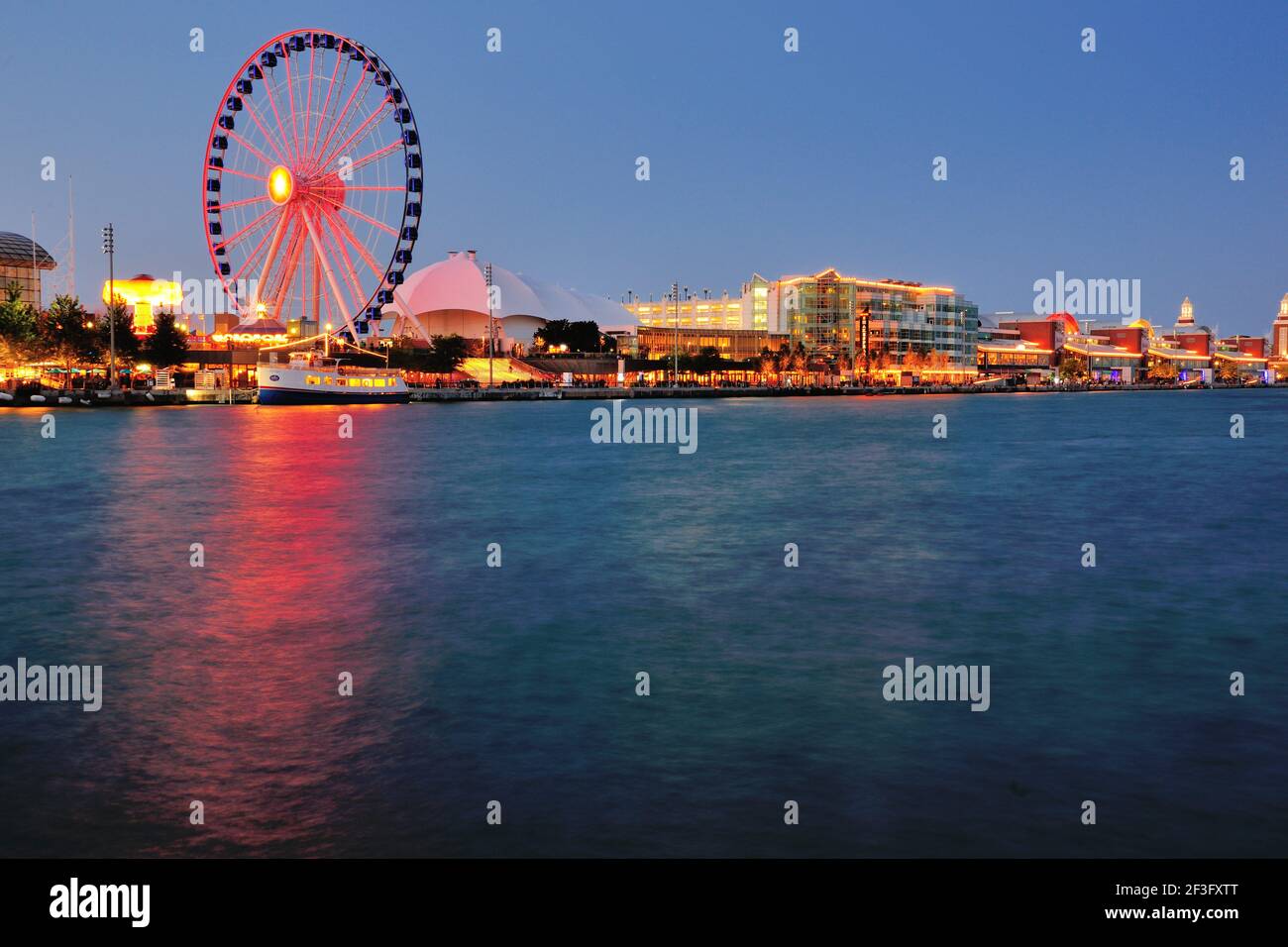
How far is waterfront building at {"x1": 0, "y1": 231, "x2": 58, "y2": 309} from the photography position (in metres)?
133

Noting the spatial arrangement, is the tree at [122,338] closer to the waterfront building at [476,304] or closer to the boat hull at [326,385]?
the boat hull at [326,385]

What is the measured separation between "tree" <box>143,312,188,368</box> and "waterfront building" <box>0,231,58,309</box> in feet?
132

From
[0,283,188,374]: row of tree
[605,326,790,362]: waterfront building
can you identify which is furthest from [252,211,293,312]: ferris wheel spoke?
[605,326,790,362]: waterfront building

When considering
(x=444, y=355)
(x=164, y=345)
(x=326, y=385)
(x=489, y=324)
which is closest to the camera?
(x=326, y=385)

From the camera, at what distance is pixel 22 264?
135m

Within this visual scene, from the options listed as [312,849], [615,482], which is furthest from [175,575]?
[615,482]

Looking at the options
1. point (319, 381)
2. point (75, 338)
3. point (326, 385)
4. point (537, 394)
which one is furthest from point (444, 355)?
point (75, 338)

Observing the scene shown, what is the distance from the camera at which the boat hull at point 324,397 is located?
3688 inches

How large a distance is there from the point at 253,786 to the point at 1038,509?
2710cm

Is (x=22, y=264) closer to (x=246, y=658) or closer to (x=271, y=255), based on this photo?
(x=271, y=255)

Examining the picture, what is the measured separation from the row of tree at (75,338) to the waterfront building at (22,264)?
1287 inches

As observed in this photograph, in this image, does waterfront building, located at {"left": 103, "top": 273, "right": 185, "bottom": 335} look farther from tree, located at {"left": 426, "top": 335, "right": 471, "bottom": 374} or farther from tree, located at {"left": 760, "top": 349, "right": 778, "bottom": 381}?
tree, located at {"left": 760, "top": 349, "right": 778, "bottom": 381}

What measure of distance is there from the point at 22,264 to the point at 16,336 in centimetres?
5399

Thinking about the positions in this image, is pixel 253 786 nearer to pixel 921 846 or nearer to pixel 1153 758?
pixel 921 846
